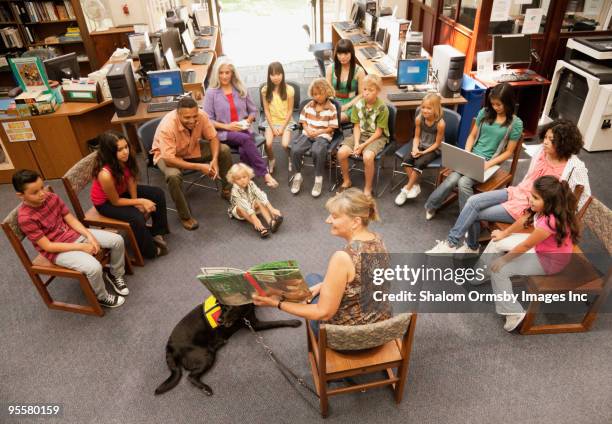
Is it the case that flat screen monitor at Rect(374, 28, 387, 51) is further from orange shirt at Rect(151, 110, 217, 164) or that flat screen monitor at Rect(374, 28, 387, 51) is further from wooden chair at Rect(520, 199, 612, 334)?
wooden chair at Rect(520, 199, 612, 334)

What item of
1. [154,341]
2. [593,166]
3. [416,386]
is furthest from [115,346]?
[593,166]

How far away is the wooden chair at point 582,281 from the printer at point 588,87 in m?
2.25

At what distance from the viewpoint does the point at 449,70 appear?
4.09 meters

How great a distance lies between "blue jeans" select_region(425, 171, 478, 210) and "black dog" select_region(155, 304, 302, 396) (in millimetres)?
1860

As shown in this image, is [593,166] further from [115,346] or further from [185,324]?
[115,346]

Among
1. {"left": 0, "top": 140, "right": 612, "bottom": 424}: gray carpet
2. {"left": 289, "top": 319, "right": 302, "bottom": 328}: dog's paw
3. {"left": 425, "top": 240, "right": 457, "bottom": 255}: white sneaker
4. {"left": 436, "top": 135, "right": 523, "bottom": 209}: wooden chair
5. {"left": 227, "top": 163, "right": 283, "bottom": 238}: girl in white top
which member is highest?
{"left": 436, "top": 135, "right": 523, "bottom": 209}: wooden chair

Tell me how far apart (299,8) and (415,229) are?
361 inches

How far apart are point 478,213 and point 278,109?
Result: 2206 mm

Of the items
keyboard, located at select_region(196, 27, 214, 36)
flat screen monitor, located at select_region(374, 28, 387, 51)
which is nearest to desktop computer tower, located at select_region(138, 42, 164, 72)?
keyboard, located at select_region(196, 27, 214, 36)

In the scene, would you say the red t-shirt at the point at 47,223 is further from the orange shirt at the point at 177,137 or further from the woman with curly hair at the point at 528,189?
the woman with curly hair at the point at 528,189

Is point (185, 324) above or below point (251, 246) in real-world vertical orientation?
above

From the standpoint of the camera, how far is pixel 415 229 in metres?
3.54

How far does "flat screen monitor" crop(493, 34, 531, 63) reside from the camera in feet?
14.7

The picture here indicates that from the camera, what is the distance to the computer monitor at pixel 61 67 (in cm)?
443
